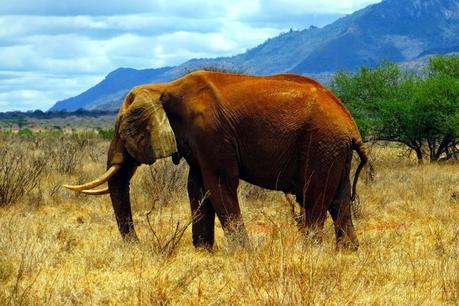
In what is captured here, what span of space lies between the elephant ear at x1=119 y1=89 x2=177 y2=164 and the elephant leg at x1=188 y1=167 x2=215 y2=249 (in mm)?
530

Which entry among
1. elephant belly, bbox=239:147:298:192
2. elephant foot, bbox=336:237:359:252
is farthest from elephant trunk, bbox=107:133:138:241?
elephant foot, bbox=336:237:359:252

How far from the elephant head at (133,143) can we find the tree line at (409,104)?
1543cm

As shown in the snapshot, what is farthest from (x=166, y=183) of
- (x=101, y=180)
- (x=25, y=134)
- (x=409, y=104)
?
(x=25, y=134)

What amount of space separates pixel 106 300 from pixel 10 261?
4.66ft

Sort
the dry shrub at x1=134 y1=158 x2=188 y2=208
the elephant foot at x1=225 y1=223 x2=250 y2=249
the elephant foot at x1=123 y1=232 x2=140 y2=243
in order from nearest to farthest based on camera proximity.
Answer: the elephant foot at x1=225 y1=223 x2=250 y2=249 → the elephant foot at x1=123 y1=232 x2=140 y2=243 → the dry shrub at x1=134 y1=158 x2=188 y2=208

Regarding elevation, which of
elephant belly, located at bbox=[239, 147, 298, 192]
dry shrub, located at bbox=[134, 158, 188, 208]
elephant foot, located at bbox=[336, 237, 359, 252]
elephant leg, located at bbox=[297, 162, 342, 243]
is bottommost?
elephant foot, located at bbox=[336, 237, 359, 252]

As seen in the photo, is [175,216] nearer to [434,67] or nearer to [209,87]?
[209,87]

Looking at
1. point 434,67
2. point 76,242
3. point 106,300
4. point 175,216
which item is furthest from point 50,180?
point 434,67

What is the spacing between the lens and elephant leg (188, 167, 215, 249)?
331 inches

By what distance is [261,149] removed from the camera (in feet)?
26.5

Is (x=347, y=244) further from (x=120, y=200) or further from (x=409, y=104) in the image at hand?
(x=409, y=104)

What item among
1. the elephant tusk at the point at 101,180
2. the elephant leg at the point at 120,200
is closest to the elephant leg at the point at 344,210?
the elephant leg at the point at 120,200

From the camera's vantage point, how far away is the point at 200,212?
849cm

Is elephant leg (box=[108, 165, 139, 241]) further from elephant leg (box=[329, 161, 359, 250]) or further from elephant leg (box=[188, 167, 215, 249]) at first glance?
elephant leg (box=[329, 161, 359, 250])
